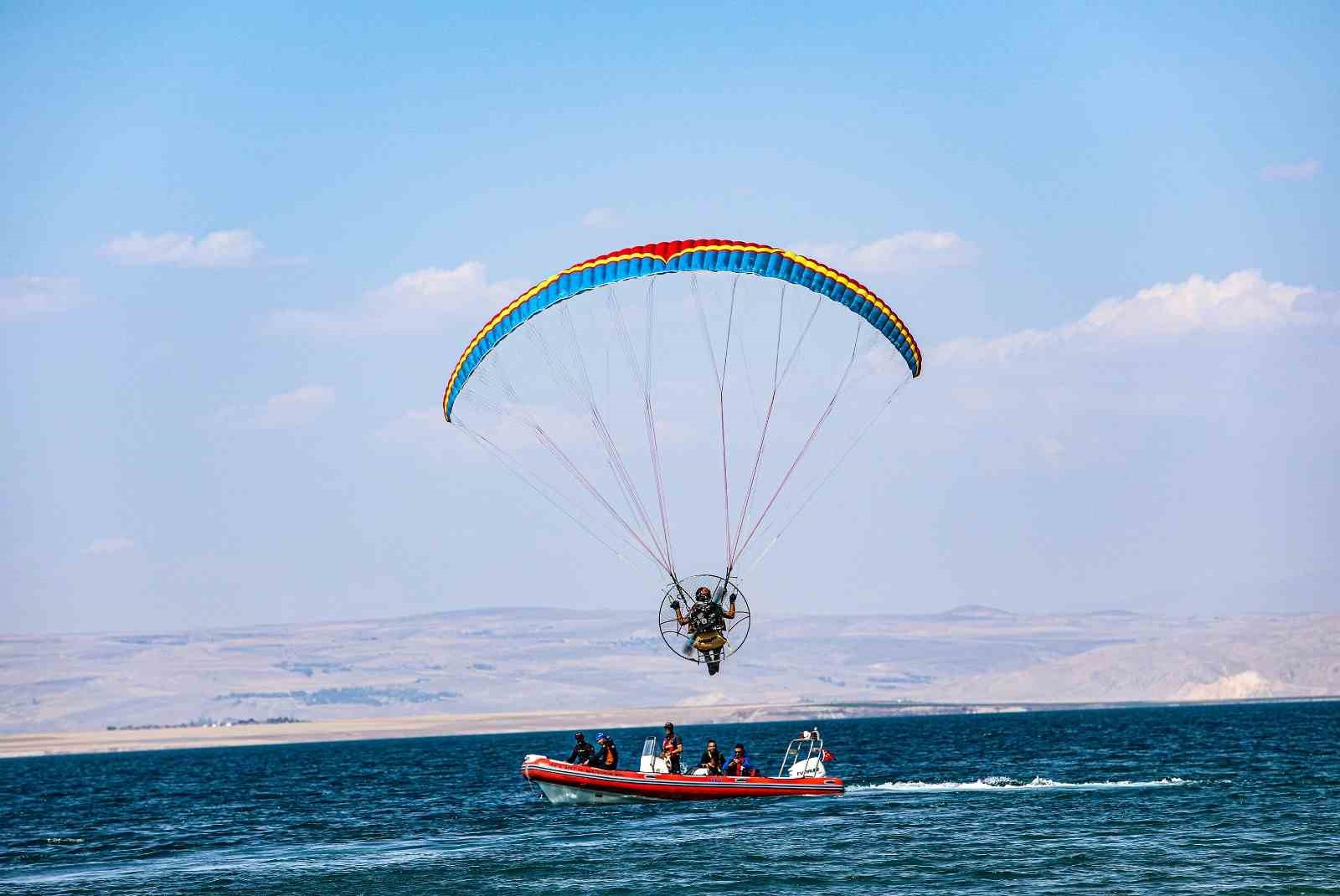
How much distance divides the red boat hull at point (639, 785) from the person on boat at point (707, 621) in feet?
38.9

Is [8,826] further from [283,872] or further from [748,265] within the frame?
[748,265]

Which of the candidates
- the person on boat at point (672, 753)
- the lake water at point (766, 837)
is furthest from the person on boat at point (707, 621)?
the person on boat at point (672, 753)

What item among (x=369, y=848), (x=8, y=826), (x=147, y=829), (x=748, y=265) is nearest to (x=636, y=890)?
(x=369, y=848)

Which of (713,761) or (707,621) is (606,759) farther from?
(707,621)

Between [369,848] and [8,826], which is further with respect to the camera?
[8,826]

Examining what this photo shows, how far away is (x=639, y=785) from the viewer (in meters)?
44.7

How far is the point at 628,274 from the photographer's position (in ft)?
114

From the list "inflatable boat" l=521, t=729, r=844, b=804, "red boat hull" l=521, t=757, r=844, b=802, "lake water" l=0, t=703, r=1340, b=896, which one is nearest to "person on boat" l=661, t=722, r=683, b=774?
"inflatable boat" l=521, t=729, r=844, b=804

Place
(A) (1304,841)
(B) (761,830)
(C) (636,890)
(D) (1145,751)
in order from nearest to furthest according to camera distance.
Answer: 1. (C) (636,890)
2. (A) (1304,841)
3. (B) (761,830)
4. (D) (1145,751)

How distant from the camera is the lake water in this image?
104 ft

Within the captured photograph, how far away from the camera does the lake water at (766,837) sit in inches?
1253

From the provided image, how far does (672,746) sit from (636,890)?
45.8 ft

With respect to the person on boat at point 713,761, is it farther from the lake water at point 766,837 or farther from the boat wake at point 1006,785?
the boat wake at point 1006,785

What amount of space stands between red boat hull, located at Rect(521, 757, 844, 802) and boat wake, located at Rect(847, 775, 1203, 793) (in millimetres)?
7526
